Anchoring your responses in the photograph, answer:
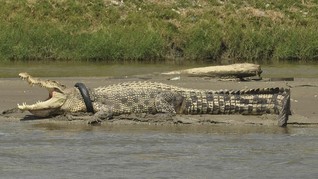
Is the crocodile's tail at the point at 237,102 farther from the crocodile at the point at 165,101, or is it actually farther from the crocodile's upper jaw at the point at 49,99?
the crocodile's upper jaw at the point at 49,99

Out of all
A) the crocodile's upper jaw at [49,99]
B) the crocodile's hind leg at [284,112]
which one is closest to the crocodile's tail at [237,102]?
the crocodile's hind leg at [284,112]

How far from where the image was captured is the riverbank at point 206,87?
12.4 metres

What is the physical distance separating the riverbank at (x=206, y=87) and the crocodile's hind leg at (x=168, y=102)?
0.21 m

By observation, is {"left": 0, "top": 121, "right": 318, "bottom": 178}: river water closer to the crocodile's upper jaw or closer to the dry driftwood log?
the crocodile's upper jaw

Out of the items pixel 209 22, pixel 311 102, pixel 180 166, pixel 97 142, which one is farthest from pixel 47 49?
pixel 180 166

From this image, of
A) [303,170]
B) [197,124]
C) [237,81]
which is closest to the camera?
[303,170]

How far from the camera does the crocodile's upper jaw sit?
491 inches

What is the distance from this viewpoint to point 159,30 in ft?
83.1

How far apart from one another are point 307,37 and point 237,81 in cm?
891

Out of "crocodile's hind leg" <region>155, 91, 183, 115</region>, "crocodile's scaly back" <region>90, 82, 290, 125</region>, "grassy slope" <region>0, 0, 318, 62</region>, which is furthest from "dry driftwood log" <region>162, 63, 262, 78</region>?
"grassy slope" <region>0, 0, 318, 62</region>

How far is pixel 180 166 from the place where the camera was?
9570 millimetres

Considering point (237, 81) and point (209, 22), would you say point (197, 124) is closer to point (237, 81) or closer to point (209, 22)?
point (237, 81)

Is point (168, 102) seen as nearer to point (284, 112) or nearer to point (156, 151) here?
point (284, 112)

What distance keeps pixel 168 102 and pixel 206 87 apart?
108 inches
